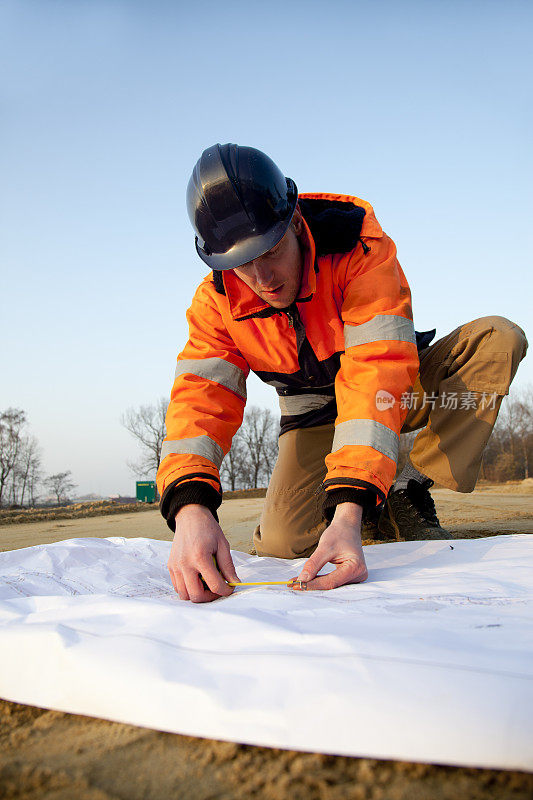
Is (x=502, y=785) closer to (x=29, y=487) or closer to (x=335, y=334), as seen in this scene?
(x=335, y=334)

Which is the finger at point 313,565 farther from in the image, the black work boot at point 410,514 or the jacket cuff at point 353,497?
the black work boot at point 410,514

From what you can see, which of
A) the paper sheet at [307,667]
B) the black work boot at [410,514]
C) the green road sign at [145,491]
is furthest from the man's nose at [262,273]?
the green road sign at [145,491]

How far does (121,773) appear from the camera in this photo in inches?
22.4

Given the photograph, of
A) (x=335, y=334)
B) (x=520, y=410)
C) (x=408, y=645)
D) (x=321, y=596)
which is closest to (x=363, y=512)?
(x=321, y=596)

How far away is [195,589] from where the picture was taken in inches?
44.0

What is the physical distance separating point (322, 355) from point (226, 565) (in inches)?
37.9

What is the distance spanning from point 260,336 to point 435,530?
4.18 ft

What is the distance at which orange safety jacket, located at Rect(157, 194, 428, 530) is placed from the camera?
55.1 inches

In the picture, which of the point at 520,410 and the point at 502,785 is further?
the point at 520,410

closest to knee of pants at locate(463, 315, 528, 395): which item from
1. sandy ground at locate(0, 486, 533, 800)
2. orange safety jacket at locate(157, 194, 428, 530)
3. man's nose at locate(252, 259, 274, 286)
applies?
orange safety jacket at locate(157, 194, 428, 530)

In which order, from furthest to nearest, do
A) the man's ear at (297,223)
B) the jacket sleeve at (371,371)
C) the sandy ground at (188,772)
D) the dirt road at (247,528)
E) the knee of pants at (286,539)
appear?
the dirt road at (247,528) → the knee of pants at (286,539) → the man's ear at (297,223) → the jacket sleeve at (371,371) → the sandy ground at (188,772)

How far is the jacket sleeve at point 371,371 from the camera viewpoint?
133 centimetres

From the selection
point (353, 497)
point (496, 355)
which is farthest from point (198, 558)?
point (496, 355)

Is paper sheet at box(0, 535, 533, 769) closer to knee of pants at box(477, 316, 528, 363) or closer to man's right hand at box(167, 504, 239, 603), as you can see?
man's right hand at box(167, 504, 239, 603)
